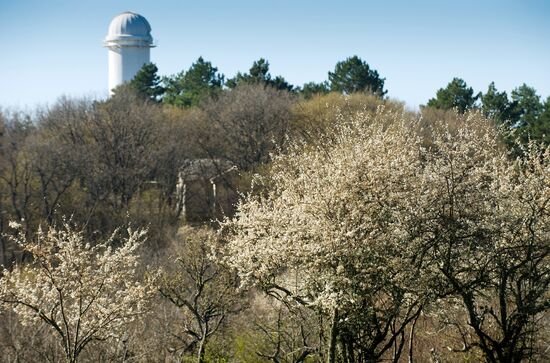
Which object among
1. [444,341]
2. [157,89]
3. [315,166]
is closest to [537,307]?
[315,166]

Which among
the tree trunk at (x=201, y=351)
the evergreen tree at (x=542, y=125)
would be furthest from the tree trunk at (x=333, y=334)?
the evergreen tree at (x=542, y=125)

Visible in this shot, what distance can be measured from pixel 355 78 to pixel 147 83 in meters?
15.9

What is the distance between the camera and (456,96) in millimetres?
53781

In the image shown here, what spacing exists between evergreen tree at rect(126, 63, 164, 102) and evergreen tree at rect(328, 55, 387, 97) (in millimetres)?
13510

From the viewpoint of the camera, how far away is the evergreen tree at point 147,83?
206ft

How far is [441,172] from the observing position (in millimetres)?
14000

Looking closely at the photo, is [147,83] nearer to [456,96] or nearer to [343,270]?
[456,96]

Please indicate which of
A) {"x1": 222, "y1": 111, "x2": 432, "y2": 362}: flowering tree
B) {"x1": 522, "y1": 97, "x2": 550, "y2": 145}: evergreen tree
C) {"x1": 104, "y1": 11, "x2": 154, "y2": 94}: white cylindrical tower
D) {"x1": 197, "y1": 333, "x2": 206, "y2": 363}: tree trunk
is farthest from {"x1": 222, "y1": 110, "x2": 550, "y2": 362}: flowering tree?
{"x1": 104, "y1": 11, "x2": 154, "y2": 94}: white cylindrical tower

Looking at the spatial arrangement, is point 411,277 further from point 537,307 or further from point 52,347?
point 52,347

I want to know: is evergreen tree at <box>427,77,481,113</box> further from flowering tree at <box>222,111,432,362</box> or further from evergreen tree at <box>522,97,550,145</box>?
flowering tree at <box>222,111,432,362</box>

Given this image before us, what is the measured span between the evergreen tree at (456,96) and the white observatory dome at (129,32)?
32.7 metres

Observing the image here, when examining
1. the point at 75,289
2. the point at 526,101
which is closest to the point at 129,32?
the point at 526,101

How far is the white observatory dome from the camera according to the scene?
76625 millimetres

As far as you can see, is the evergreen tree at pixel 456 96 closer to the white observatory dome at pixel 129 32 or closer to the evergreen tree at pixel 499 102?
the evergreen tree at pixel 499 102
